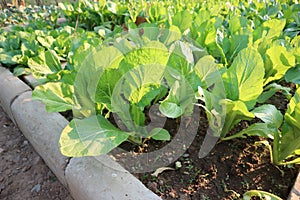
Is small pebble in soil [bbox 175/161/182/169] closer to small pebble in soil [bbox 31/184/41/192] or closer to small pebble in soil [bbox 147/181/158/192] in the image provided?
small pebble in soil [bbox 147/181/158/192]

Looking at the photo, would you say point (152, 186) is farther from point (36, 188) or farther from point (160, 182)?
point (36, 188)

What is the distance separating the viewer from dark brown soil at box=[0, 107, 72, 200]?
4.31ft

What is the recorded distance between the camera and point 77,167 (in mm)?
1071

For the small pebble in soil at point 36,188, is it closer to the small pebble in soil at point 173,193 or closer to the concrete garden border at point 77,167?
the concrete garden border at point 77,167

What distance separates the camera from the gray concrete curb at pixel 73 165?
0.95 m

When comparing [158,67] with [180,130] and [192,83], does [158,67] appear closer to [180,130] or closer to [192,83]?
[192,83]

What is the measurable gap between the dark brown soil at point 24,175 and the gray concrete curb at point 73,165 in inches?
4.6

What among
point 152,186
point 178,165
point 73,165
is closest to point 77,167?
point 73,165

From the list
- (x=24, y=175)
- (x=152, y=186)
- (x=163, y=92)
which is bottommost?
(x=24, y=175)

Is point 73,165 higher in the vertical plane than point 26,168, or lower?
higher

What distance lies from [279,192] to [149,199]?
0.53m

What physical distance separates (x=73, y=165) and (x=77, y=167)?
31 millimetres

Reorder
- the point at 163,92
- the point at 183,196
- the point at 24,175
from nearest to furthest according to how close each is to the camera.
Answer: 1. the point at 183,196
2. the point at 163,92
3. the point at 24,175

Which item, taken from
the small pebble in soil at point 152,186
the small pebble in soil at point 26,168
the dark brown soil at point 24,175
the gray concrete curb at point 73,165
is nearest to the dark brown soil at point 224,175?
the small pebble in soil at point 152,186
